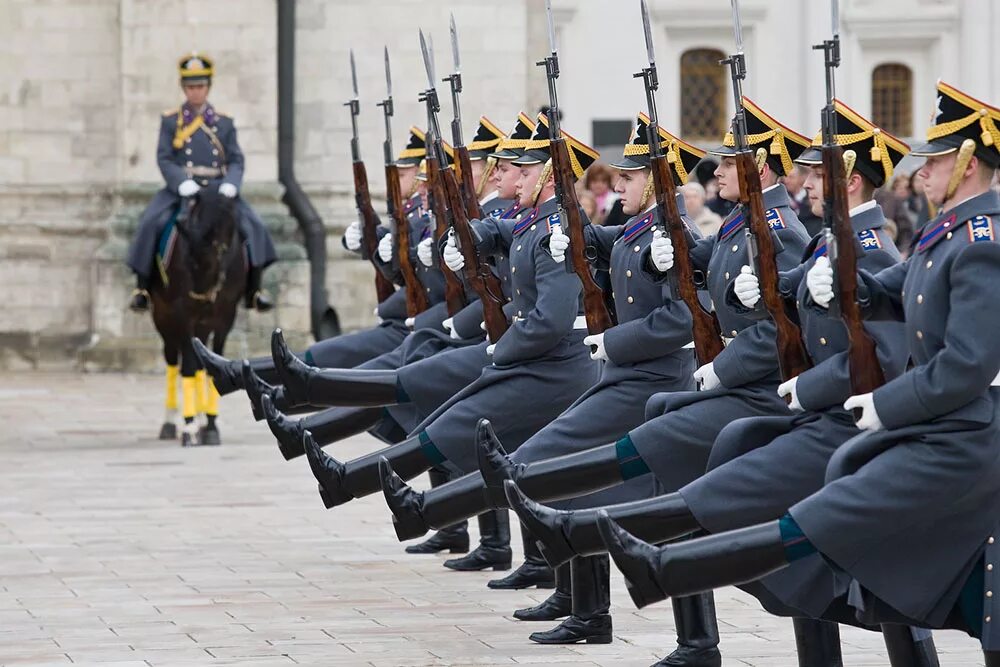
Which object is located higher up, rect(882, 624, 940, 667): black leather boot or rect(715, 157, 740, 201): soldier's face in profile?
rect(715, 157, 740, 201): soldier's face in profile

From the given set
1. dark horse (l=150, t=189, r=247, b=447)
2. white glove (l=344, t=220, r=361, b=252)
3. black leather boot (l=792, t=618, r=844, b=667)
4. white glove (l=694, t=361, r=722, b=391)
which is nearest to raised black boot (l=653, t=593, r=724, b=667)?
black leather boot (l=792, t=618, r=844, b=667)

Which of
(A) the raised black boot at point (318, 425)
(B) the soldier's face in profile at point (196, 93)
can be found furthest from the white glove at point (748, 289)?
(B) the soldier's face in profile at point (196, 93)

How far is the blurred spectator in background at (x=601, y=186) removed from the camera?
18.2 meters

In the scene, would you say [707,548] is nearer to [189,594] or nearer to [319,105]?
[189,594]

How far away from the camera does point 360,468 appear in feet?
25.8

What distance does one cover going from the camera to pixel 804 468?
5930 millimetres

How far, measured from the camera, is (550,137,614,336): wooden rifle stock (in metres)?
7.57

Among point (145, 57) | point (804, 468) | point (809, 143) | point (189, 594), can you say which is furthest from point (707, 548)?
point (145, 57)

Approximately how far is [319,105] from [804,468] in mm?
14867

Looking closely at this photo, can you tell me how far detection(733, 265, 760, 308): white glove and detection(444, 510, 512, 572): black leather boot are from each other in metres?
3.05

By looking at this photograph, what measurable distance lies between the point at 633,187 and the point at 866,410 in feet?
7.04

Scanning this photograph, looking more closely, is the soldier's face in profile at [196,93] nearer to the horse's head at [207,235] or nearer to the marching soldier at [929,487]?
the horse's head at [207,235]

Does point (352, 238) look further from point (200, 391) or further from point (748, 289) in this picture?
point (748, 289)

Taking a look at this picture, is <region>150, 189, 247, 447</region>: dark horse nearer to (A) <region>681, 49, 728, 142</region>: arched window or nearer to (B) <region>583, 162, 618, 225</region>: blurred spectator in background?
(B) <region>583, 162, 618, 225</region>: blurred spectator in background
